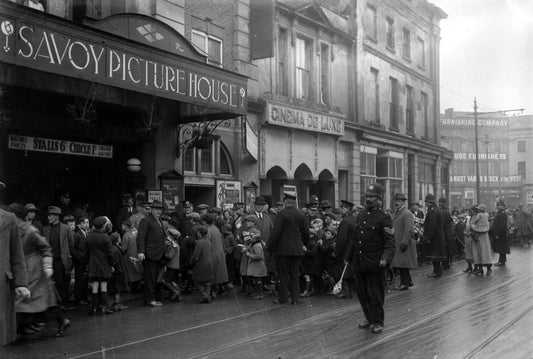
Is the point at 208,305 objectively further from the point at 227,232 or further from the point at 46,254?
the point at 46,254

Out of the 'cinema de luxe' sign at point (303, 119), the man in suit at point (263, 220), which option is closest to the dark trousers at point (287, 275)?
the man in suit at point (263, 220)

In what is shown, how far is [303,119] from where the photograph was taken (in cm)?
2075

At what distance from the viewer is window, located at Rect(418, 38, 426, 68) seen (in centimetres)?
3188

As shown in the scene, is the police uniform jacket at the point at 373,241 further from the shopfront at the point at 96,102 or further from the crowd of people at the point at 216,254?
the shopfront at the point at 96,102

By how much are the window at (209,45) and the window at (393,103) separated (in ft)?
43.9

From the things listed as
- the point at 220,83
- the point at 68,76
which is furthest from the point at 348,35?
the point at 68,76

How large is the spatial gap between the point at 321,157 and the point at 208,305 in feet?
42.5

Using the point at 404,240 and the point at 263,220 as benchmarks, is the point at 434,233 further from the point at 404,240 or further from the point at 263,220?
the point at 263,220

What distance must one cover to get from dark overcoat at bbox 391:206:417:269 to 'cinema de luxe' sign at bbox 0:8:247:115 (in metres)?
4.87

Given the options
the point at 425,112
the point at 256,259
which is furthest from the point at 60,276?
the point at 425,112

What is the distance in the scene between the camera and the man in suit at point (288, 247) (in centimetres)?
1033

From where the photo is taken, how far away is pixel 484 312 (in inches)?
350

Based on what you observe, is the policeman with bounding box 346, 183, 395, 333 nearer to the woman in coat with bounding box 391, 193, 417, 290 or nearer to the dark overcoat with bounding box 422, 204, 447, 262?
the woman in coat with bounding box 391, 193, 417, 290

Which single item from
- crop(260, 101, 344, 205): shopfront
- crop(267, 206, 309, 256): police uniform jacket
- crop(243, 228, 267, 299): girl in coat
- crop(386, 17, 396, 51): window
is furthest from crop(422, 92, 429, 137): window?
crop(267, 206, 309, 256): police uniform jacket
